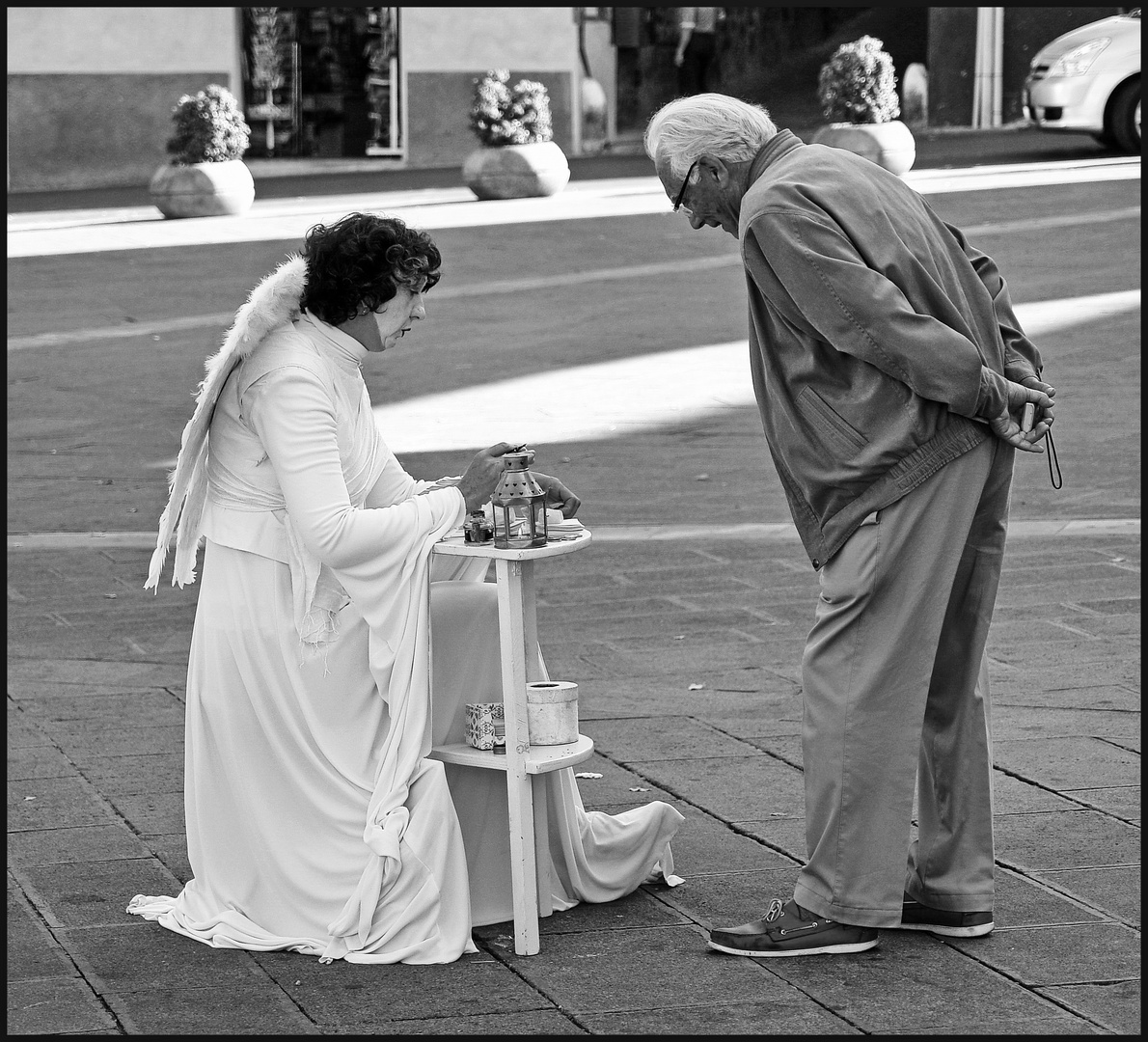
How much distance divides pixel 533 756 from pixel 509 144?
46.4 ft

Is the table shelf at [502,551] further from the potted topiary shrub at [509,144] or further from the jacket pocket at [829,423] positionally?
the potted topiary shrub at [509,144]

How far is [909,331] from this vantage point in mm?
3496

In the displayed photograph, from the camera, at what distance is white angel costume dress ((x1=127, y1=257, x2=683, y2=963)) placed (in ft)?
12.3

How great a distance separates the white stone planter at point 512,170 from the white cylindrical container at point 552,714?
45.1 feet

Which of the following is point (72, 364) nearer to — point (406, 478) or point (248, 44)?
point (406, 478)

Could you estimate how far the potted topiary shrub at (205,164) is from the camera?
16.4 meters

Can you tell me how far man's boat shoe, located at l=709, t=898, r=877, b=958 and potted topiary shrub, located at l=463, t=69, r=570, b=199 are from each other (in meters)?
14.0

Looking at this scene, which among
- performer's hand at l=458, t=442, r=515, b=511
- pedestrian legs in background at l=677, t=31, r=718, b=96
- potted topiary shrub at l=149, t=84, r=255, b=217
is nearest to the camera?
performer's hand at l=458, t=442, r=515, b=511

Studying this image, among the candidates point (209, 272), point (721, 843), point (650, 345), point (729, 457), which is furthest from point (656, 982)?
point (209, 272)

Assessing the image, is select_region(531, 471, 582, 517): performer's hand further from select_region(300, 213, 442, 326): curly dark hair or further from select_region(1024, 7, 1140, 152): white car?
select_region(1024, 7, 1140, 152): white car

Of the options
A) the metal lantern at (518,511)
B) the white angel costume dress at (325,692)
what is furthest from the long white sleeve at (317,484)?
the metal lantern at (518,511)

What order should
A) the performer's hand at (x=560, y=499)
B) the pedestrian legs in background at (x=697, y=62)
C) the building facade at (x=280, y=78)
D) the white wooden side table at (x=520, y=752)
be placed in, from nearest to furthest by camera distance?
the white wooden side table at (x=520, y=752)
the performer's hand at (x=560, y=499)
the building facade at (x=280, y=78)
the pedestrian legs in background at (x=697, y=62)

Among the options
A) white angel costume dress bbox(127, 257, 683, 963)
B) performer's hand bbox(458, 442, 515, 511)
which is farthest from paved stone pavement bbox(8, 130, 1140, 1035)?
performer's hand bbox(458, 442, 515, 511)

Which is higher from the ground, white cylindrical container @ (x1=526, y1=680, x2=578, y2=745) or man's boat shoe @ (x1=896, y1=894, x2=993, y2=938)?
white cylindrical container @ (x1=526, y1=680, x2=578, y2=745)
